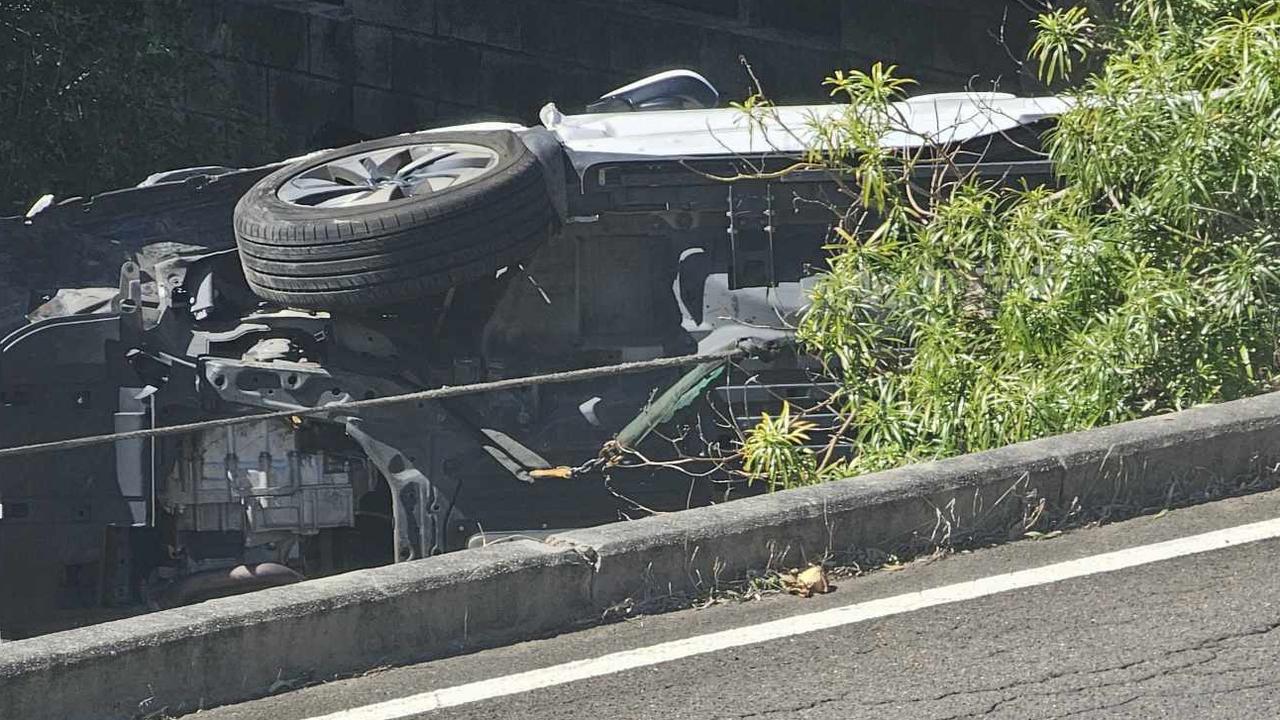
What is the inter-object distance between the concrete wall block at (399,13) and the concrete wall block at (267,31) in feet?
1.73

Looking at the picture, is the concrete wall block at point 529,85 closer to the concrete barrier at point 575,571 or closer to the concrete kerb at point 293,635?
the concrete barrier at point 575,571

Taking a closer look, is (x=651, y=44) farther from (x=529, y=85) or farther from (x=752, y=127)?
(x=752, y=127)

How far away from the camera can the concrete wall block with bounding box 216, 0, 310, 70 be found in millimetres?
15391

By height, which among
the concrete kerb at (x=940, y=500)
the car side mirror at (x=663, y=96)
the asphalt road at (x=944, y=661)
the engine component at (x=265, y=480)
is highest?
the car side mirror at (x=663, y=96)

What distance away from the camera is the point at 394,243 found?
6.64 metres

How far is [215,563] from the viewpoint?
7.25m

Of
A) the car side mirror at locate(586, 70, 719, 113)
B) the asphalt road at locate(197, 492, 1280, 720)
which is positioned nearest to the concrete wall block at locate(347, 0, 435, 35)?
the car side mirror at locate(586, 70, 719, 113)

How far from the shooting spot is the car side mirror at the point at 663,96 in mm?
8070

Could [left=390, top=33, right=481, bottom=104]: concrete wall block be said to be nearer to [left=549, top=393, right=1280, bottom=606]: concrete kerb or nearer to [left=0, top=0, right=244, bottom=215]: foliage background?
[left=0, top=0, right=244, bottom=215]: foliage background

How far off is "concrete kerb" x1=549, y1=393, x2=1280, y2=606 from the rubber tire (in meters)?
1.90

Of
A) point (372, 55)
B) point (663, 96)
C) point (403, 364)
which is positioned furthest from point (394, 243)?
point (372, 55)

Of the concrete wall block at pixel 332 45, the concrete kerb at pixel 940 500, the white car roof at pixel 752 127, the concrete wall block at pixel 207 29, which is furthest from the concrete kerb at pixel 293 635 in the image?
the concrete wall block at pixel 207 29

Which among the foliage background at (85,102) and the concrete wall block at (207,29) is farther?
the concrete wall block at (207,29)

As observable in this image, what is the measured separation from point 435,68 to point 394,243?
8.58 m
